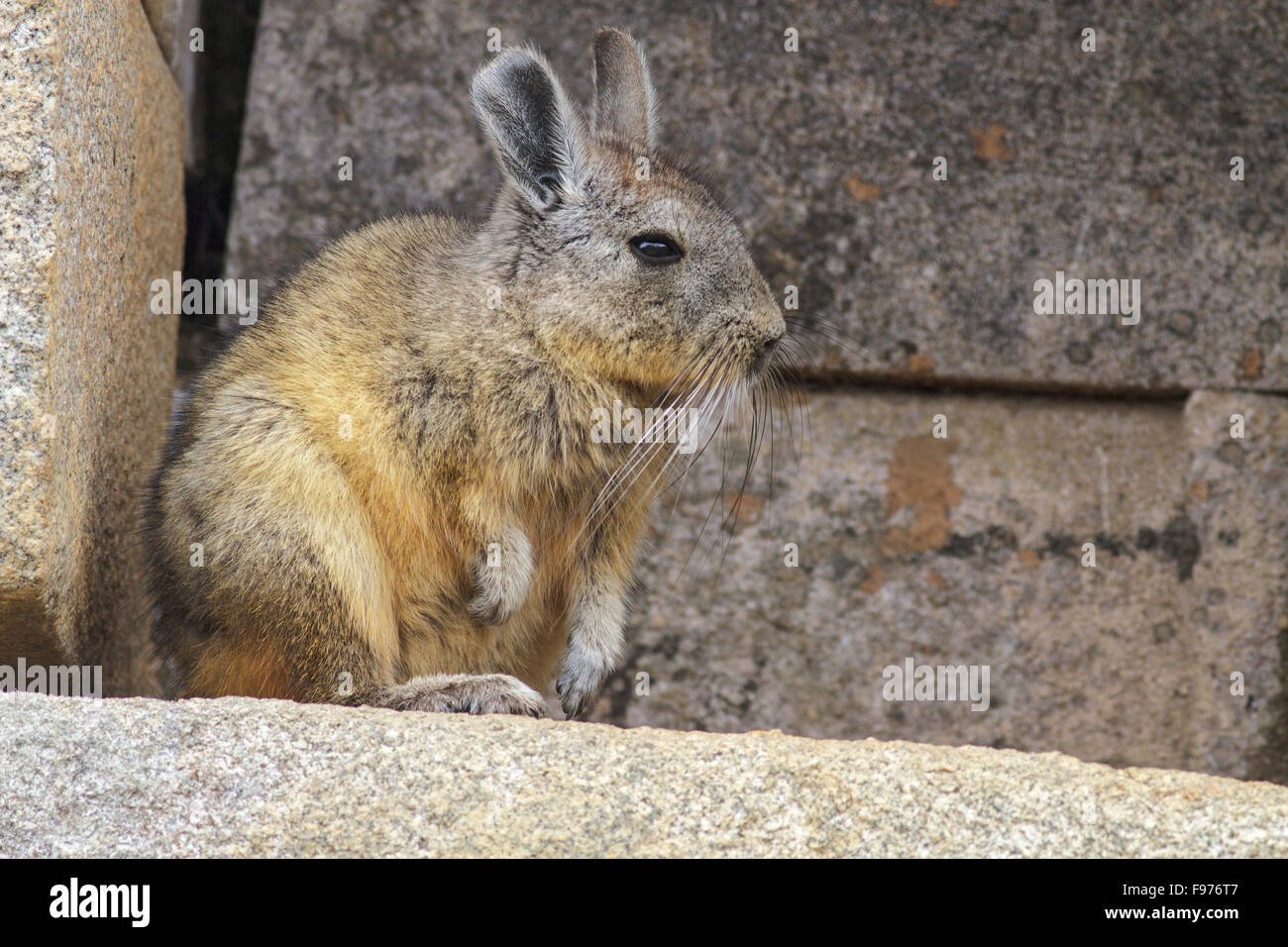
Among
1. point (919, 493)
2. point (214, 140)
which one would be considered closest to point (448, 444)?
point (919, 493)

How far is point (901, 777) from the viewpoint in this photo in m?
3.01

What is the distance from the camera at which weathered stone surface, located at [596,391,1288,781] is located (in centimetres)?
566

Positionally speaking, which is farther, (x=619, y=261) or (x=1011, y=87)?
(x=1011, y=87)

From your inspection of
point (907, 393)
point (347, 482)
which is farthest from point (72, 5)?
point (907, 393)

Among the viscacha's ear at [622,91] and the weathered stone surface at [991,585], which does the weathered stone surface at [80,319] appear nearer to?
the viscacha's ear at [622,91]

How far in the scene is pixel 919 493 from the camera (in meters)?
5.77

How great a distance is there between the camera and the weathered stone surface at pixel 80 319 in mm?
3369

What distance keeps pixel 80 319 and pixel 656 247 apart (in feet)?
5.55

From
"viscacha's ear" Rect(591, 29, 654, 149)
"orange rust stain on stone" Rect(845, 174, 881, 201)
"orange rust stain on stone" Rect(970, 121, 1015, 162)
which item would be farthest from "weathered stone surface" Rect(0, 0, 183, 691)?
Result: "orange rust stain on stone" Rect(970, 121, 1015, 162)

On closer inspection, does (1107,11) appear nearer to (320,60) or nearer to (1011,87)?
(1011,87)

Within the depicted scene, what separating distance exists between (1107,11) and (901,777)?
4.10m

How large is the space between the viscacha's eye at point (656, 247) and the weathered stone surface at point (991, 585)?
1448 millimetres

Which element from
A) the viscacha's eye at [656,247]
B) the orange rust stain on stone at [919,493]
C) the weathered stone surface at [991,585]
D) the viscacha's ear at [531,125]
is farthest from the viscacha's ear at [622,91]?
the orange rust stain on stone at [919,493]

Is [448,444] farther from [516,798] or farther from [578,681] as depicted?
[516,798]
